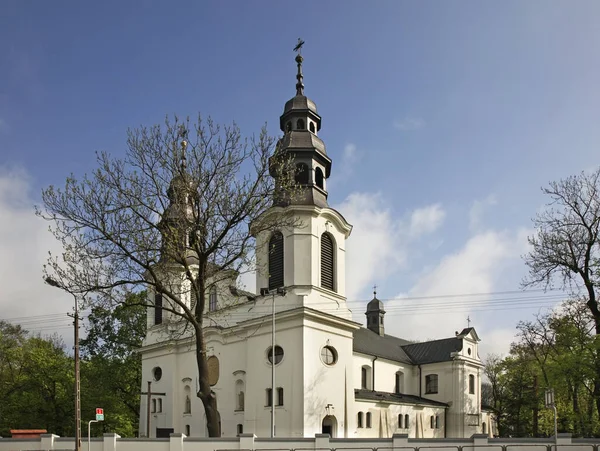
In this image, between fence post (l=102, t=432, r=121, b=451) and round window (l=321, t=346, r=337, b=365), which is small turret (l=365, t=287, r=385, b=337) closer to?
round window (l=321, t=346, r=337, b=365)

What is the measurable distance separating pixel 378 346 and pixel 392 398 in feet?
19.0

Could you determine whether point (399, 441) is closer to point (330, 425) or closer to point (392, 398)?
point (330, 425)

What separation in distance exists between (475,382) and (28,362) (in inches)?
1302

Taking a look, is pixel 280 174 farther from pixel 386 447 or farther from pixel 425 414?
pixel 425 414

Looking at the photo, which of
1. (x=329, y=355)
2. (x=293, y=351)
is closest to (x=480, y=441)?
(x=329, y=355)

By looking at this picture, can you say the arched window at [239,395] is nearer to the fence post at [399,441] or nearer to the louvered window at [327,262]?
the louvered window at [327,262]

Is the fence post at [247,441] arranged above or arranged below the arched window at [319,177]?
below

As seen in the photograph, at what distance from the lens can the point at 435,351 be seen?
42.7 metres

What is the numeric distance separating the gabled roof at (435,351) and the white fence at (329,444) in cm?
2156

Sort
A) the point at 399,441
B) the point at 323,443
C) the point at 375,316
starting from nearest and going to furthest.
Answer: the point at 399,441, the point at 323,443, the point at 375,316

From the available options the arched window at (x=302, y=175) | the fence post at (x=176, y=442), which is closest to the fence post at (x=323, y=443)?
the fence post at (x=176, y=442)

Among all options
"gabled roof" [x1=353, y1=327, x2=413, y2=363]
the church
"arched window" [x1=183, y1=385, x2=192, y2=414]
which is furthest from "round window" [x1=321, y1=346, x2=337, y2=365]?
"arched window" [x1=183, y1=385, x2=192, y2=414]

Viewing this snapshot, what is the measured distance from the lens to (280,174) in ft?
67.7

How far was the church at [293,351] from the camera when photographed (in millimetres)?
26894
